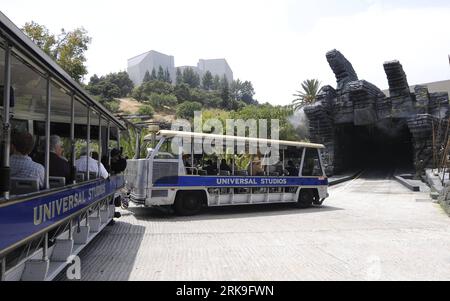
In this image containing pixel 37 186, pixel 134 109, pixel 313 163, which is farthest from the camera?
pixel 134 109

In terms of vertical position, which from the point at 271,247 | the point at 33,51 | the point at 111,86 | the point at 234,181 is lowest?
the point at 271,247

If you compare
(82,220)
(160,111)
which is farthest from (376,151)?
(160,111)

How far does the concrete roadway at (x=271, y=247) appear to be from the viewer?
18.1ft

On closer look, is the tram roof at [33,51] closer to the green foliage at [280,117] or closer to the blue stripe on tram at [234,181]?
the blue stripe on tram at [234,181]

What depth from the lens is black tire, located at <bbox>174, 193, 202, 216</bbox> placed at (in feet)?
35.1

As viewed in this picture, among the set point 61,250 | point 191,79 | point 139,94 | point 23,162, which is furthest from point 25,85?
point 191,79

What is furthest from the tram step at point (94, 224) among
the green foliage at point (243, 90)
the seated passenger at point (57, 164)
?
the green foliage at point (243, 90)

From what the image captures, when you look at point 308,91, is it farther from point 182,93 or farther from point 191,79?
point 191,79

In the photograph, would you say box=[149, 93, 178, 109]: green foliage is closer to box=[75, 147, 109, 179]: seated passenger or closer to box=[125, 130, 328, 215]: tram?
box=[125, 130, 328, 215]: tram

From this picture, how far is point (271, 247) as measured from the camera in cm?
714

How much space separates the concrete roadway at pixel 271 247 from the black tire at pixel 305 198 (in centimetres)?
158

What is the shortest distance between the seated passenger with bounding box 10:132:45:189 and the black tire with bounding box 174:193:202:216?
653 centimetres

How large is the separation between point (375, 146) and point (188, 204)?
3448cm
